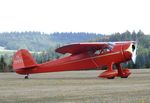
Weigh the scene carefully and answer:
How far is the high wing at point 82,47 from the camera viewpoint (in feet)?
119

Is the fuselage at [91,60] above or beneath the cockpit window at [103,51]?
beneath

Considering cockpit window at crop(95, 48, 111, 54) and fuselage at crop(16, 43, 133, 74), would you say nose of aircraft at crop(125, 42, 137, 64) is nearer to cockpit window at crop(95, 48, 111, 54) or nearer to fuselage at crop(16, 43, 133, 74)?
fuselage at crop(16, 43, 133, 74)

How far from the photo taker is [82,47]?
37031 millimetres

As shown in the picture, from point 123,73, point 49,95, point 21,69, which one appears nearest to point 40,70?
point 21,69

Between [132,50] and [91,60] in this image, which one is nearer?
[132,50]

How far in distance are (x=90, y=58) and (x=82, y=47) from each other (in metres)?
1.03

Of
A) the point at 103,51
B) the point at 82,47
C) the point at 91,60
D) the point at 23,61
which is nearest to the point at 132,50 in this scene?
the point at 103,51

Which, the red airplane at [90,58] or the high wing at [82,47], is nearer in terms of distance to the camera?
the red airplane at [90,58]

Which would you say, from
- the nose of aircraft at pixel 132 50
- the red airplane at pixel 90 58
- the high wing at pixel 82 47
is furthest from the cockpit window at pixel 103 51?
the nose of aircraft at pixel 132 50

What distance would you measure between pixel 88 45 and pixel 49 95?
15.9 meters

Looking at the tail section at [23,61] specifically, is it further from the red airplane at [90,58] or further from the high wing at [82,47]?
the high wing at [82,47]

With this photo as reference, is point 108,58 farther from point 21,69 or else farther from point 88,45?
point 21,69

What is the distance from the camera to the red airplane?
1404 inches

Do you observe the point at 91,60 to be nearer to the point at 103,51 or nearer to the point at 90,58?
the point at 90,58
